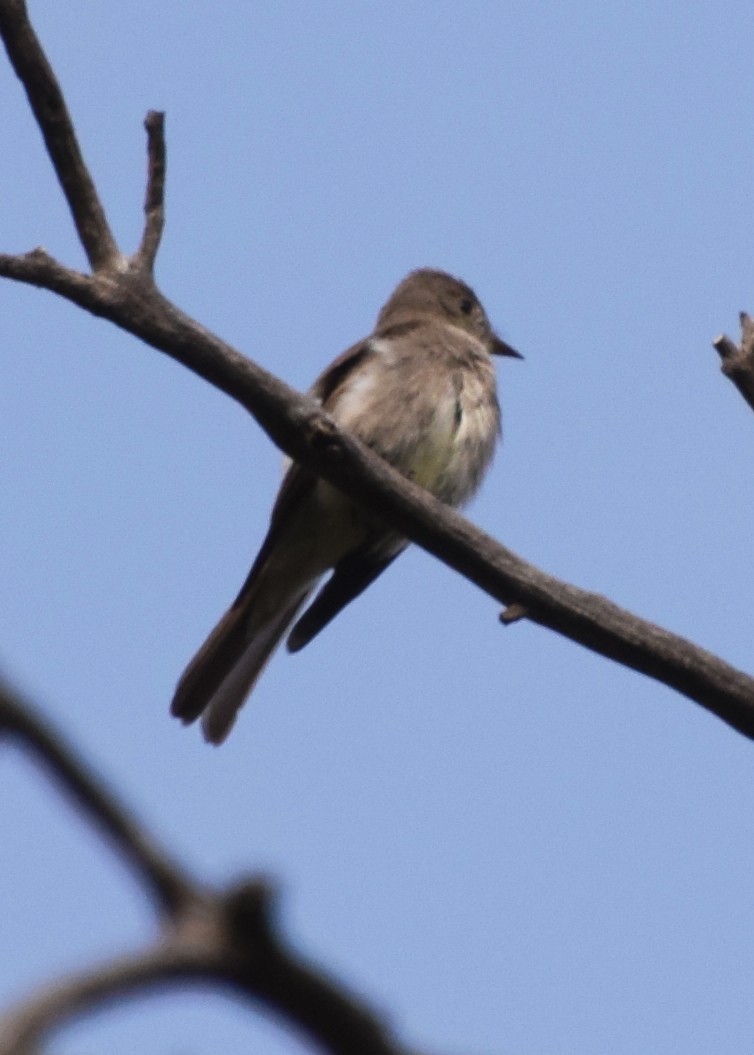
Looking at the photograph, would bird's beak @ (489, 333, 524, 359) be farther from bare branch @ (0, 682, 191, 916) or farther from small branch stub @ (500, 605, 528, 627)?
bare branch @ (0, 682, 191, 916)

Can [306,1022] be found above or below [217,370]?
below

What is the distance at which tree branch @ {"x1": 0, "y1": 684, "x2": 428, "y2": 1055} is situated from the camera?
30.5 inches

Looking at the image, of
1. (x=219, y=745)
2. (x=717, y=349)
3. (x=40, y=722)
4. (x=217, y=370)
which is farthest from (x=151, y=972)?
(x=219, y=745)

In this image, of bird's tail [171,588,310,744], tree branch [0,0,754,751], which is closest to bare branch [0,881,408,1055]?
tree branch [0,0,754,751]

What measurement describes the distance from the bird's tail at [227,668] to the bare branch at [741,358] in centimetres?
292

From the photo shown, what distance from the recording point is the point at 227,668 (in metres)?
6.82

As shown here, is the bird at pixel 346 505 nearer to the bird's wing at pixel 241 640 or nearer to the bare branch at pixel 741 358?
the bird's wing at pixel 241 640

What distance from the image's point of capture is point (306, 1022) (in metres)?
0.78

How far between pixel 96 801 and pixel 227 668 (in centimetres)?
606

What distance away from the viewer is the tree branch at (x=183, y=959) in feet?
2.55

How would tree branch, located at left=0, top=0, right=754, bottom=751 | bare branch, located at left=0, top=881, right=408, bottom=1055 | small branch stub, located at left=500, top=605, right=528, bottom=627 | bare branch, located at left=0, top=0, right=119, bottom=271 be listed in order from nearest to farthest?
bare branch, located at left=0, top=881, right=408, bottom=1055 → bare branch, located at left=0, top=0, right=119, bottom=271 → tree branch, located at left=0, top=0, right=754, bottom=751 → small branch stub, located at left=500, top=605, right=528, bottom=627

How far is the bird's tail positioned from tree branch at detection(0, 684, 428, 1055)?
5.91 meters

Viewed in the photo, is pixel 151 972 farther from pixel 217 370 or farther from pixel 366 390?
pixel 366 390

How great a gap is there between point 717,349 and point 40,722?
389 cm
